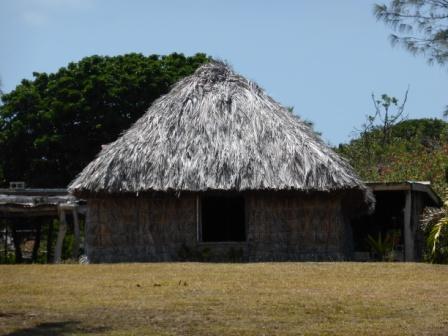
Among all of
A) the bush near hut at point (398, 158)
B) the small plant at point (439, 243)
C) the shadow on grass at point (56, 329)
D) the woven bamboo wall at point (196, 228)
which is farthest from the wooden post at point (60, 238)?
the shadow on grass at point (56, 329)

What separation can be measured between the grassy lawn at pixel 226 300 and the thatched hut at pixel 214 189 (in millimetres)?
2596

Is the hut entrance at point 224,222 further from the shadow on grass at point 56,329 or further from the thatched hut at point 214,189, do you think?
the shadow on grass at point 56,329

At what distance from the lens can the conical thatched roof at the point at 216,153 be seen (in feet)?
56.1

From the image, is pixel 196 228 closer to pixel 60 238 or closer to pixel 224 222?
pixel 60 238

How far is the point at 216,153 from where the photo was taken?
57.6 ft

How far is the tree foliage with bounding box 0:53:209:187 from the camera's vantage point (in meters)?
29.1

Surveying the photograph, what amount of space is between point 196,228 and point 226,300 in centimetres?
733

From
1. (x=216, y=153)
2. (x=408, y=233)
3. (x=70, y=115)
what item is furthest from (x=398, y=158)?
(x=70, y=115)

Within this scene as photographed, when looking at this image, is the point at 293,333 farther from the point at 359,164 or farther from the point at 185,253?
the point at 359,164

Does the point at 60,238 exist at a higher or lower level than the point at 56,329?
higher

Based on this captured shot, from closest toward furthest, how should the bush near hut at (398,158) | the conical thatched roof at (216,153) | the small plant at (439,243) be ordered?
the small plant at (439,243) < the conical thatched roof at (216,153) < the bush near hut at (398,158)

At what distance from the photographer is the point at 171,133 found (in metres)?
18.2

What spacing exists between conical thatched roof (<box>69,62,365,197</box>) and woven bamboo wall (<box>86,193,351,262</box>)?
1.86 feet

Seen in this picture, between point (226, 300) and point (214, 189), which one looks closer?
point (226, 300)
